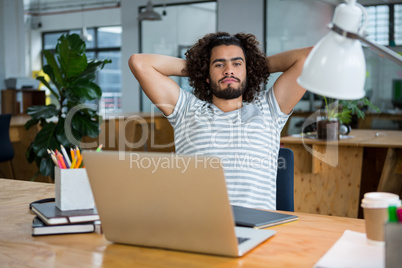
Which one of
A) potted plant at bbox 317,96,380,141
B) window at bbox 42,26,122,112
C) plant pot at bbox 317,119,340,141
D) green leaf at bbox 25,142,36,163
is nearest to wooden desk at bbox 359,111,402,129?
potted plant at bbox 317,96,380,141

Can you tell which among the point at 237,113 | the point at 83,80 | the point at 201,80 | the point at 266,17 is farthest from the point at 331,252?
the point at 266,17

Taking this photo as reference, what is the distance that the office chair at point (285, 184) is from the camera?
73.2 inches

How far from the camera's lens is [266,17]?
726 centimetres

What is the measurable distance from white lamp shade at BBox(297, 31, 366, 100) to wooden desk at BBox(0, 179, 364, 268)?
0.39 meters

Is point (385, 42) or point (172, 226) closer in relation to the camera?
point (172, 226)

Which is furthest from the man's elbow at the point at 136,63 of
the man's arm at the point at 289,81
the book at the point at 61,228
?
the book at the point at 61,228

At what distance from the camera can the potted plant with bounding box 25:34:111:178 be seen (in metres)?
3.41

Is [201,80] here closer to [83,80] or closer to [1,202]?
[1,202]

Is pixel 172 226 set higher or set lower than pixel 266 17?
lower

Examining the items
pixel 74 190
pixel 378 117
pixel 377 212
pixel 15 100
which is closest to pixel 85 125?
pixel 74 190

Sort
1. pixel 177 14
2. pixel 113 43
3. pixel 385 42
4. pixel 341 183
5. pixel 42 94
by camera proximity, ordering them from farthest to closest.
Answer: pixel 113 43, pixel 177 14, pixel 42 94, pixel 385 42, pixel 341 183

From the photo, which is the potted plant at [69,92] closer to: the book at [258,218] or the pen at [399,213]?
the book at [258,218]

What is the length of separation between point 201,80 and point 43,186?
0.88 meters

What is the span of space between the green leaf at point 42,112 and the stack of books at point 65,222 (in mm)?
2313
